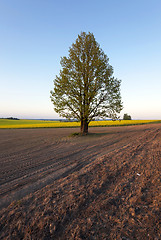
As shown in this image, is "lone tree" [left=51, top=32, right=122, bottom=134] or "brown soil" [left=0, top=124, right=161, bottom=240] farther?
"lone tree" [left=51, top=32, right=122, bottom=134]

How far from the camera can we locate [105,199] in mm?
3141

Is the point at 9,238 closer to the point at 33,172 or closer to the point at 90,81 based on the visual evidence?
the point at 33,172

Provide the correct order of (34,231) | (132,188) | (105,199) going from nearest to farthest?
(34,231), (105,199), (132,188)

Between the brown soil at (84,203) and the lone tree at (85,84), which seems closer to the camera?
Result: the brown soil at (84,203)

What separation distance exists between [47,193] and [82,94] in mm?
13633

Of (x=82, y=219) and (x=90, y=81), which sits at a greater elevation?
(x=90, y=81)

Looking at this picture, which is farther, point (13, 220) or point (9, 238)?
point (13, 220)

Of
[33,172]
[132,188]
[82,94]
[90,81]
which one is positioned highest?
[90,81]

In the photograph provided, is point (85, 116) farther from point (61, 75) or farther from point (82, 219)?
point (82, 219)

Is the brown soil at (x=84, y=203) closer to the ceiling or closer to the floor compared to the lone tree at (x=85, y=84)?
closer to the floor

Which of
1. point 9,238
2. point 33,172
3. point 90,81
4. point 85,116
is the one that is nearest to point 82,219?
point 9,238

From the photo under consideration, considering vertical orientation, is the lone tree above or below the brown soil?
above

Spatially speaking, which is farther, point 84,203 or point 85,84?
point 85,84

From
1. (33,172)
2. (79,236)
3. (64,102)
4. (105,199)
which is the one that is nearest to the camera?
(79,236)
